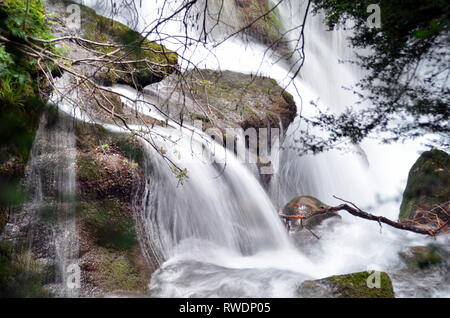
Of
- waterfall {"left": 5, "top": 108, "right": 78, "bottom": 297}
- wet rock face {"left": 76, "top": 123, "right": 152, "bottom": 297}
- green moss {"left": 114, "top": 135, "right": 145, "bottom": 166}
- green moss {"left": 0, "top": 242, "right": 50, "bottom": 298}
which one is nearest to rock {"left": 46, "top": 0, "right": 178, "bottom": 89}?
green moss {"left": 114, "top": 135, "right": 145, "bottom": 166}

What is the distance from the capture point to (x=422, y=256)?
307 cm

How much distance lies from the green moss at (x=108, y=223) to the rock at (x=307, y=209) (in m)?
2.02

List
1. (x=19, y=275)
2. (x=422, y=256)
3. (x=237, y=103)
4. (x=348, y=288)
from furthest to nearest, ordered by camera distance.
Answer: (x=237, y=103) < (x=422, y=256) < (x=19, y=275) < (x=348, y=288)

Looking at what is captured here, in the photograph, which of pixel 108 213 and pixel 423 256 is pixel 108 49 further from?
pixel 423 256

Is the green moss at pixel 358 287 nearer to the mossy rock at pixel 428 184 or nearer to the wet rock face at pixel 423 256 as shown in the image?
the wet rock face at pixel 423 256

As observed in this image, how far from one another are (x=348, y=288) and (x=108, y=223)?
6.38 feet

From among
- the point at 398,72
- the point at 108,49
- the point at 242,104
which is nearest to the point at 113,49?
the point at 108,49

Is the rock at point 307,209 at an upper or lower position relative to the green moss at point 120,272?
upper

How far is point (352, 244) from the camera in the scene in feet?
12.4

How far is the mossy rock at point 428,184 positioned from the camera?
3.49 m

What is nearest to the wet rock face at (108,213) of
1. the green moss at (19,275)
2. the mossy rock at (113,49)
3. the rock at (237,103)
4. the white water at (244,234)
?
the white water at (244,234)

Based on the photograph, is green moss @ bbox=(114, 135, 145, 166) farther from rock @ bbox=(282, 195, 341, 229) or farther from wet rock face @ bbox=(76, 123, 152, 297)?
rock @ bbox=(282, 195, 341, 229)

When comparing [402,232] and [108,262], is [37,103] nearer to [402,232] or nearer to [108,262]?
[108,262]
